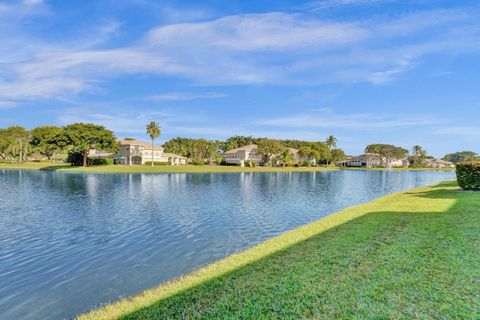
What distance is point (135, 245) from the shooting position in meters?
11.8

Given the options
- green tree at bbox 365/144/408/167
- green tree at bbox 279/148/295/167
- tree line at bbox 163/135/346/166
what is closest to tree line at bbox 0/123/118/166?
tree line at bbox 163/135/346/166

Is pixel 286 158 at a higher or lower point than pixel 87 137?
lower

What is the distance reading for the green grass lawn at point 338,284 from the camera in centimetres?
467

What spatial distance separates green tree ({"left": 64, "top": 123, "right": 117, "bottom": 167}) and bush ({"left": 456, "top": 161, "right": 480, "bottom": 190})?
68533 mm

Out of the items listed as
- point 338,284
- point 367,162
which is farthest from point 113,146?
point 367,162

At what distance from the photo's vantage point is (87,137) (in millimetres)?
66375

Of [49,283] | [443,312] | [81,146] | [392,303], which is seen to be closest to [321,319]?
[392,303]

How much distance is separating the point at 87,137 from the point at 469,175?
69.5 m

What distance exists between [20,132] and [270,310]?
111415 millimetres

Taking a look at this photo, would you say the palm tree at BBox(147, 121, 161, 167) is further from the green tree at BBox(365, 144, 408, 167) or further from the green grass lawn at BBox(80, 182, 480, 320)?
the green tree at BBox(365, 144, 408, 167)

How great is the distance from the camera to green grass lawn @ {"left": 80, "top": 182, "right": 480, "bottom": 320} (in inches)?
184

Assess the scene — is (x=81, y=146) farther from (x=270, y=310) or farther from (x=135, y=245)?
(x=270, y=310)

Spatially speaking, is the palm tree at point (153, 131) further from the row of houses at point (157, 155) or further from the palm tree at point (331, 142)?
the palm tree at point (331, 142)

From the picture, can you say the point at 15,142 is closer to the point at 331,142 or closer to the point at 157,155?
the point at 157,155
